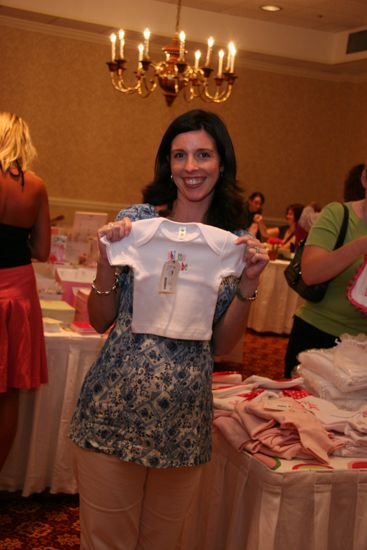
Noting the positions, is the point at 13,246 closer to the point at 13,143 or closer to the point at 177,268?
the point at 13,143

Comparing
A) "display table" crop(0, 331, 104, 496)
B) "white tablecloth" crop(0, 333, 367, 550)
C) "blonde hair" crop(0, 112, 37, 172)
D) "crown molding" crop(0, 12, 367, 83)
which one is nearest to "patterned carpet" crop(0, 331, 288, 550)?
"display table" crop(0, 331, 104, 496)

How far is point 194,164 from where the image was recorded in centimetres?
200

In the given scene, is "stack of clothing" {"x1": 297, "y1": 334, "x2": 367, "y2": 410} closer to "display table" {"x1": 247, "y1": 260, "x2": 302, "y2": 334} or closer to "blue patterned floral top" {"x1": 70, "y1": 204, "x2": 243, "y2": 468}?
"blue patterned floral top" {"x1": 70, "y1": 204, "x2": 243, "y2": 468}

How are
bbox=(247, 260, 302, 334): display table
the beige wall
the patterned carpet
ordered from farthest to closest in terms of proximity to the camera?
the beige wall
bbox=(247, 260, 302, 334): display table
the patterned carpet

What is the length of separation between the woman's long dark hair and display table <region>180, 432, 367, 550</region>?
0.71m

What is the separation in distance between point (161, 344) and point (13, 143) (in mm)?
1583

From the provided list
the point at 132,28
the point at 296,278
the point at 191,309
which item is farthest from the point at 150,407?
the point at 132,28

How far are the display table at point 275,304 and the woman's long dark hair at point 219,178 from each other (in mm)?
5279

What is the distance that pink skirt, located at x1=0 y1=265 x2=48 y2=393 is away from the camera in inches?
124

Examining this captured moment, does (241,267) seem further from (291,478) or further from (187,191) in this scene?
(291,478)

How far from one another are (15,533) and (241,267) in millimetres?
1791

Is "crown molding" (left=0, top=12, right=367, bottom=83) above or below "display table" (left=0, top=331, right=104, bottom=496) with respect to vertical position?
above

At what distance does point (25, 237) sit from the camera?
3.25 m

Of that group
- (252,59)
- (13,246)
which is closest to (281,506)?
(13,246)
